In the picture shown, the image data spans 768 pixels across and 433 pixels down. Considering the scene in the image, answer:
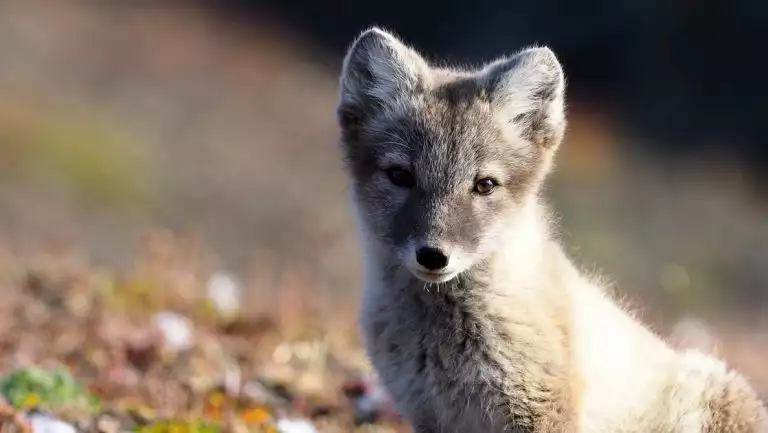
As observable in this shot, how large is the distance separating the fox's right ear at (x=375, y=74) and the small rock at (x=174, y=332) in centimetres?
215

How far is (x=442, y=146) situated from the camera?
383cm

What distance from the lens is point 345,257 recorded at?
11.7m

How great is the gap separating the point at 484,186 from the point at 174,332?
2.62m

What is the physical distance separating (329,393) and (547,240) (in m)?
1.88

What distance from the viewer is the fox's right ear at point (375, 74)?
4070 millimetres

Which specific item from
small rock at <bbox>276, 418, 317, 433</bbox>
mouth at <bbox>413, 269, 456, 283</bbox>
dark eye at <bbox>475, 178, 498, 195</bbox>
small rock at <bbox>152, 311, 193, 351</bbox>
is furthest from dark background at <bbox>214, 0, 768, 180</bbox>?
mouth at <bbox>413, 269, 456, 283</bbox>

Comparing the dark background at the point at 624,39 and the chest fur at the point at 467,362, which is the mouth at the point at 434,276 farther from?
the dark background at the point at 624,39

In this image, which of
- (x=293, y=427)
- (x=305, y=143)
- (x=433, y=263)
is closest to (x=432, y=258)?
(x=433, y=263)

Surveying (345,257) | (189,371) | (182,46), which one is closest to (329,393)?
(189,371)

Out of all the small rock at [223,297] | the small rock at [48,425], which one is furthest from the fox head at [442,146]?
the small rock at [223,297]

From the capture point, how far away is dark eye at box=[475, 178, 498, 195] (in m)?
3.87

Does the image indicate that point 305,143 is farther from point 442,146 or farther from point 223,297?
point 442,146

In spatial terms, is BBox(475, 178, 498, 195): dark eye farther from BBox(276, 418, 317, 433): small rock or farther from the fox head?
BBox(276, 418, 317, 433): small rock

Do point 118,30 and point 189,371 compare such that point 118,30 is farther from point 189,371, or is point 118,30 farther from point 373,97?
point 373,97
